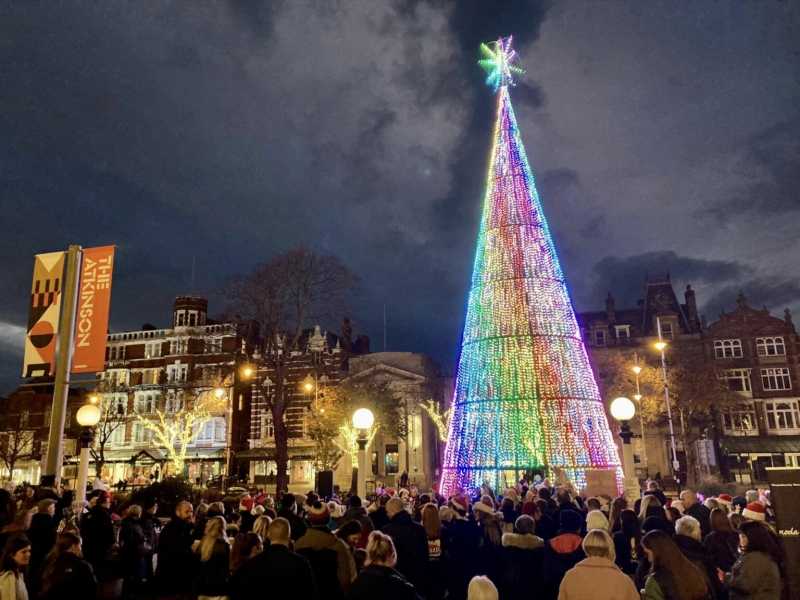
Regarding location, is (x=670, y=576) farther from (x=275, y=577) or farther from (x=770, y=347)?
(x=770, y=347)

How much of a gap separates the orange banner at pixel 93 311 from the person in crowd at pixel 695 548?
44.5 ft

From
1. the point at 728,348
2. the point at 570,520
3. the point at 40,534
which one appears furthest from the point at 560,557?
the point at 728,348

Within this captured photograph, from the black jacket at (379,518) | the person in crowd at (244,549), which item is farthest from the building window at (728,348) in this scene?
the person in crowd at (244,549)

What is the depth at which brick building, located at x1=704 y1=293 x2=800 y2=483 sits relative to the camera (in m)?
45.6

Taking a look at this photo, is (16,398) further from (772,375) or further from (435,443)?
(772,375)

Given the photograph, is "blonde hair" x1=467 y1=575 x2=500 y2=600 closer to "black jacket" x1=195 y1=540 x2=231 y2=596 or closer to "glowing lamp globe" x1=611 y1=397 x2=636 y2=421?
"black jacket" x1=195 y1=540 x2=231 y2=596

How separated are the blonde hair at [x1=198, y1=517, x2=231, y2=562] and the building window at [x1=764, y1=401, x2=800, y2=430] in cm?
5065

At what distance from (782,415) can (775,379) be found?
2.81 meters

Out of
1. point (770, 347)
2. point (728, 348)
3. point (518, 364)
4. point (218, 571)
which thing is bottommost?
point (218, 571)

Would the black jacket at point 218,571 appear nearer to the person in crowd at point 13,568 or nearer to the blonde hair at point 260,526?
the blonde hair at point 260,526

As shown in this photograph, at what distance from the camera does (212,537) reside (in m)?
6.95

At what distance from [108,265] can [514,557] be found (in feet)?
42.8

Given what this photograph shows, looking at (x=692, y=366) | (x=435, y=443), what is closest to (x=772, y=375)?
(x=692, y=366)

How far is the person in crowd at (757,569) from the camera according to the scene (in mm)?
5824
